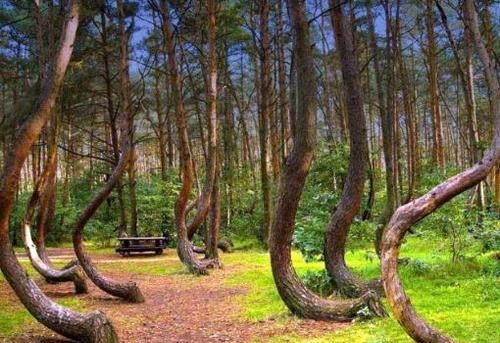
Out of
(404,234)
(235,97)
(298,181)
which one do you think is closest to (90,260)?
(298,181)

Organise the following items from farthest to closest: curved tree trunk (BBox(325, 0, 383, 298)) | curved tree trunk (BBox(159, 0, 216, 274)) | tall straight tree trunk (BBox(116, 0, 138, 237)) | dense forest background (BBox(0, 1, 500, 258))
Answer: tall straight tree trunk (BBox(116, 0, 138, 237)) → curved tree trunk (BBox(159, 0, 216, 274)) → dense forest background (BBox(0, 1, 500, 258)) → curved tree trunk (BBox(325, 0, 383, 298))

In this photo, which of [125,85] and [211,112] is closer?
[211,112]

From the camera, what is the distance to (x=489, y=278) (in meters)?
8.68

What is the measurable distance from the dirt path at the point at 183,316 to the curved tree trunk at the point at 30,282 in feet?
1.94

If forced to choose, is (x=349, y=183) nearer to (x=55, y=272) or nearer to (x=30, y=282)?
(x=30, y=282)

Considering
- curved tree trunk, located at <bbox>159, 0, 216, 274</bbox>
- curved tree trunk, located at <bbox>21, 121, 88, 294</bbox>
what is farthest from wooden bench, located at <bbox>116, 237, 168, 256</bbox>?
curved tree trunk, located at <bbox>21, 121, 88, 294</bbox>

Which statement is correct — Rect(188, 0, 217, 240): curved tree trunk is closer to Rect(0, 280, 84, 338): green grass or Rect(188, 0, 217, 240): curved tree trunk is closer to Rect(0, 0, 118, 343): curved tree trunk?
Rect(0, 280, 84, 338): green grass

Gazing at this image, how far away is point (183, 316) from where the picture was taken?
8617mm

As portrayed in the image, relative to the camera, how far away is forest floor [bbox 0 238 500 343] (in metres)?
6.42

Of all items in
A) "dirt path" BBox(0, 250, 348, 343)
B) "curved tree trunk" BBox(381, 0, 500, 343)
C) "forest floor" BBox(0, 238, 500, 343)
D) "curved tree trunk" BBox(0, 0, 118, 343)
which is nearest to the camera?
"curved tree trunk" BBox(381, 0, 500, 343)

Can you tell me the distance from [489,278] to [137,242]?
1267 centimetres

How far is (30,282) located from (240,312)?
3.25 metres

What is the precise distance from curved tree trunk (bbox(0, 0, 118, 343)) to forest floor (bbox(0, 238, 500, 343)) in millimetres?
568

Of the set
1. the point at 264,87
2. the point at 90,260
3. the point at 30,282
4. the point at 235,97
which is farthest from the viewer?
the point at 235,97
